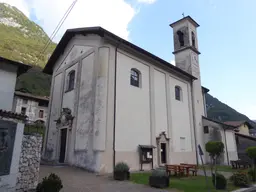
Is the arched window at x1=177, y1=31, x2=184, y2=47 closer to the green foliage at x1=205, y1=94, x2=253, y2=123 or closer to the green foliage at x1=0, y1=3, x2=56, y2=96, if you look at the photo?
the green foliage at x1=0, y1=3, x2=56, y2=96

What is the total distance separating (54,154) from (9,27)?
11798 centimetres

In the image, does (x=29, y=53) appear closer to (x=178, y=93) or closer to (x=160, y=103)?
(x=178, y=93)

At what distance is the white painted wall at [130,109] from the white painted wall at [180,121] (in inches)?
127

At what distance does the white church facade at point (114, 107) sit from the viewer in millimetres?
11734

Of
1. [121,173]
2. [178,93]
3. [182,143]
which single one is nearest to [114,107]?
[121,173]

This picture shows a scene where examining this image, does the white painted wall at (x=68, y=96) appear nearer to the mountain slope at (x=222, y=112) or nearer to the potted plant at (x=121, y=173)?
the potted plant at (x=121, y=173)

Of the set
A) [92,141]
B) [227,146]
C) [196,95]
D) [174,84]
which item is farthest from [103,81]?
[227,146]

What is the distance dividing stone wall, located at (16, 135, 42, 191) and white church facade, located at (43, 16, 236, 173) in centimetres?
446

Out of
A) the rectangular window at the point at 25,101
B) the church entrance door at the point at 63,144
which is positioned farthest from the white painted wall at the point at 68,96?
the rectangular window at the point at 25,101

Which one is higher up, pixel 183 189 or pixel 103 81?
pixel 103 81

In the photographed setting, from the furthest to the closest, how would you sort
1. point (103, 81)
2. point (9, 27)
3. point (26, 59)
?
point (9, 27), point (26, 59), point (103, 81)

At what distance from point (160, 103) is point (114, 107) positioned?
4872mm

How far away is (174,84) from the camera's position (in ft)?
59.0

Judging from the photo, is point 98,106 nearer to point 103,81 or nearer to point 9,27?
point 103,81
